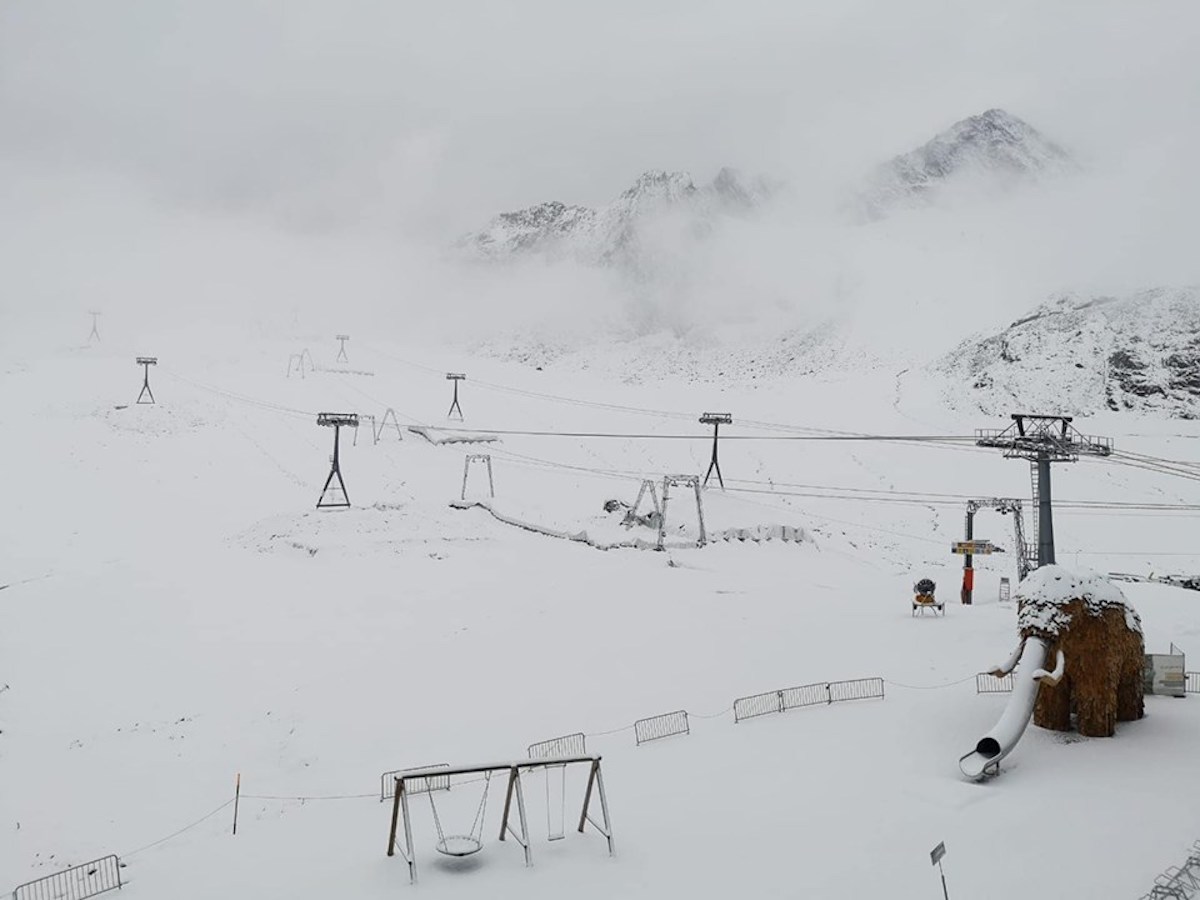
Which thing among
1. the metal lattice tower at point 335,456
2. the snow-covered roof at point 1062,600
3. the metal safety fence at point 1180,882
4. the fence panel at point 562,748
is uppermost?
the metal lattice tower at point 335,456

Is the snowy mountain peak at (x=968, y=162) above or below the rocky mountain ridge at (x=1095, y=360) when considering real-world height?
above

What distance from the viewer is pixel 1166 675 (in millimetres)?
24188

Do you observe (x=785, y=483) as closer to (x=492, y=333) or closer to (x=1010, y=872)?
(x=1010, y=872)

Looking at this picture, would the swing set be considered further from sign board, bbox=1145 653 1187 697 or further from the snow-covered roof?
sign board, bbox=1145 653 1187 697

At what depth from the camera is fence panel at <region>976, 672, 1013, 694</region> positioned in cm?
2502

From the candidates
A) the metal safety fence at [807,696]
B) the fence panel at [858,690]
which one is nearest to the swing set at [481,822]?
the metal safety fence at [807,696]

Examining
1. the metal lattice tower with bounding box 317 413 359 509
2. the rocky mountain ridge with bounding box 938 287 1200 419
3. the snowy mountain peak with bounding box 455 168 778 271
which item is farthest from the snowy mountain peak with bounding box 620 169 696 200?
the metal lattice tower with bounding box 317 413 359 509

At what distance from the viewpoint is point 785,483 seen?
2537 inches

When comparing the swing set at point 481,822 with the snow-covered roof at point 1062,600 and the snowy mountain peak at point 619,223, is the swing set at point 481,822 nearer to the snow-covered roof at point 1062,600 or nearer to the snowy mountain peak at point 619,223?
the snow-covered roof at point 1062,600

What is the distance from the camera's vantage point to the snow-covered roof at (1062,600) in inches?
855

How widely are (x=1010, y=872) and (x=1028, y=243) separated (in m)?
120

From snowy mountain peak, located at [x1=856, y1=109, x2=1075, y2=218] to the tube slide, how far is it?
143373 mm

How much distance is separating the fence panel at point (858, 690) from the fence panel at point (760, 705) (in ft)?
6.00

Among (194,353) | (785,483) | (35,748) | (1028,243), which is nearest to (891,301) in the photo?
(1028,243)
